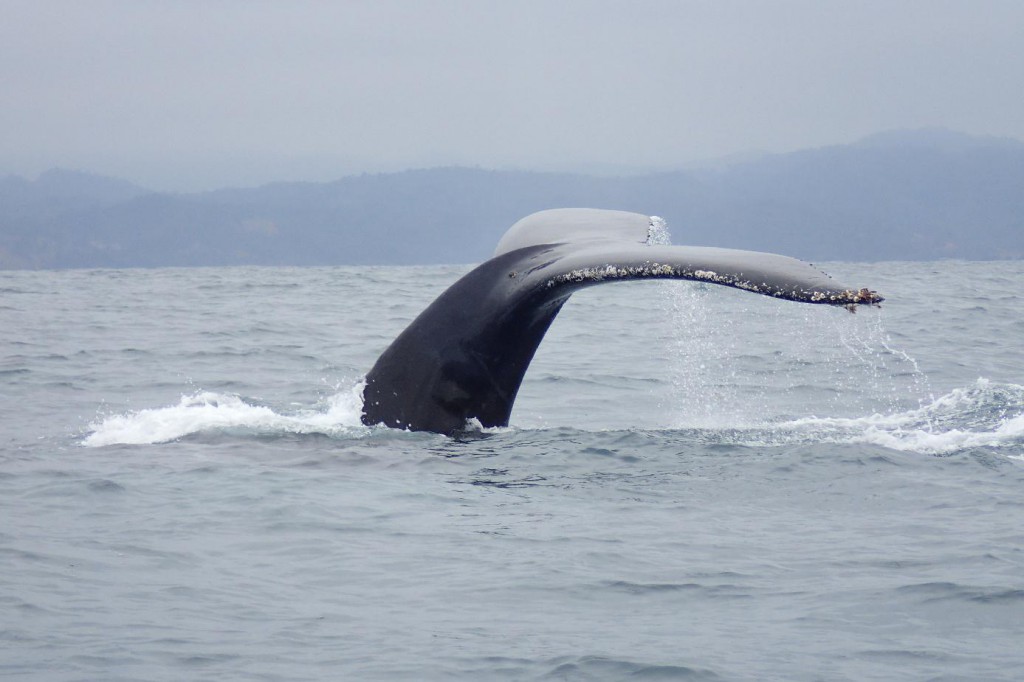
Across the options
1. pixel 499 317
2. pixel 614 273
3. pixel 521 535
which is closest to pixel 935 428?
pixel 499 317

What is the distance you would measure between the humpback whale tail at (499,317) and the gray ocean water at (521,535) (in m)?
0.29

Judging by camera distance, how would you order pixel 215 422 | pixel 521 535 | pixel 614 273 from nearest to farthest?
1. pixel 614 273
2. pixel 521 535
3. pixel 215 422

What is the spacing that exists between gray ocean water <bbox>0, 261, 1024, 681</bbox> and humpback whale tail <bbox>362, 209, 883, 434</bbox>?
0.29 metres

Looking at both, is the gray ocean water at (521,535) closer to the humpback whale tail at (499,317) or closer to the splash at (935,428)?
the splash at (935,428)

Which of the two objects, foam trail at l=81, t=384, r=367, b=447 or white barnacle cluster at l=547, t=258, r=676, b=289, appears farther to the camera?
foam trail at l=81, t=384, r=367, b=447

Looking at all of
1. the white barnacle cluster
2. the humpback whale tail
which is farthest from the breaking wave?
the white barnacle cluster

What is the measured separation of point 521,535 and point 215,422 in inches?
147

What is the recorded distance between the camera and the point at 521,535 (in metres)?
6.60

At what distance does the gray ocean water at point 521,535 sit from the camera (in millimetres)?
Result: 4992

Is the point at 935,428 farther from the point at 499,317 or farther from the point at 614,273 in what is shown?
the point at 614,273

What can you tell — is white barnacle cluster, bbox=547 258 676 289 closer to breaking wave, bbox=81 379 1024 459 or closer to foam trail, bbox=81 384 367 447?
breaking wave, bbox=81 379 1024 459

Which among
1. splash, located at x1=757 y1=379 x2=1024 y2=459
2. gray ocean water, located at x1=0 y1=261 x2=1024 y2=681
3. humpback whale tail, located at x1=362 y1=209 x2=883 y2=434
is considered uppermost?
humpback whale tail, located at x1=362 y1=209 x2=883 y2=434

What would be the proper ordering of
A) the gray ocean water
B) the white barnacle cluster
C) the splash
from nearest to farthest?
the gray ocean water → the white barnacle cluster → the splash

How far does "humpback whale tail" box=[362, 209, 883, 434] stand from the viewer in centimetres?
690
